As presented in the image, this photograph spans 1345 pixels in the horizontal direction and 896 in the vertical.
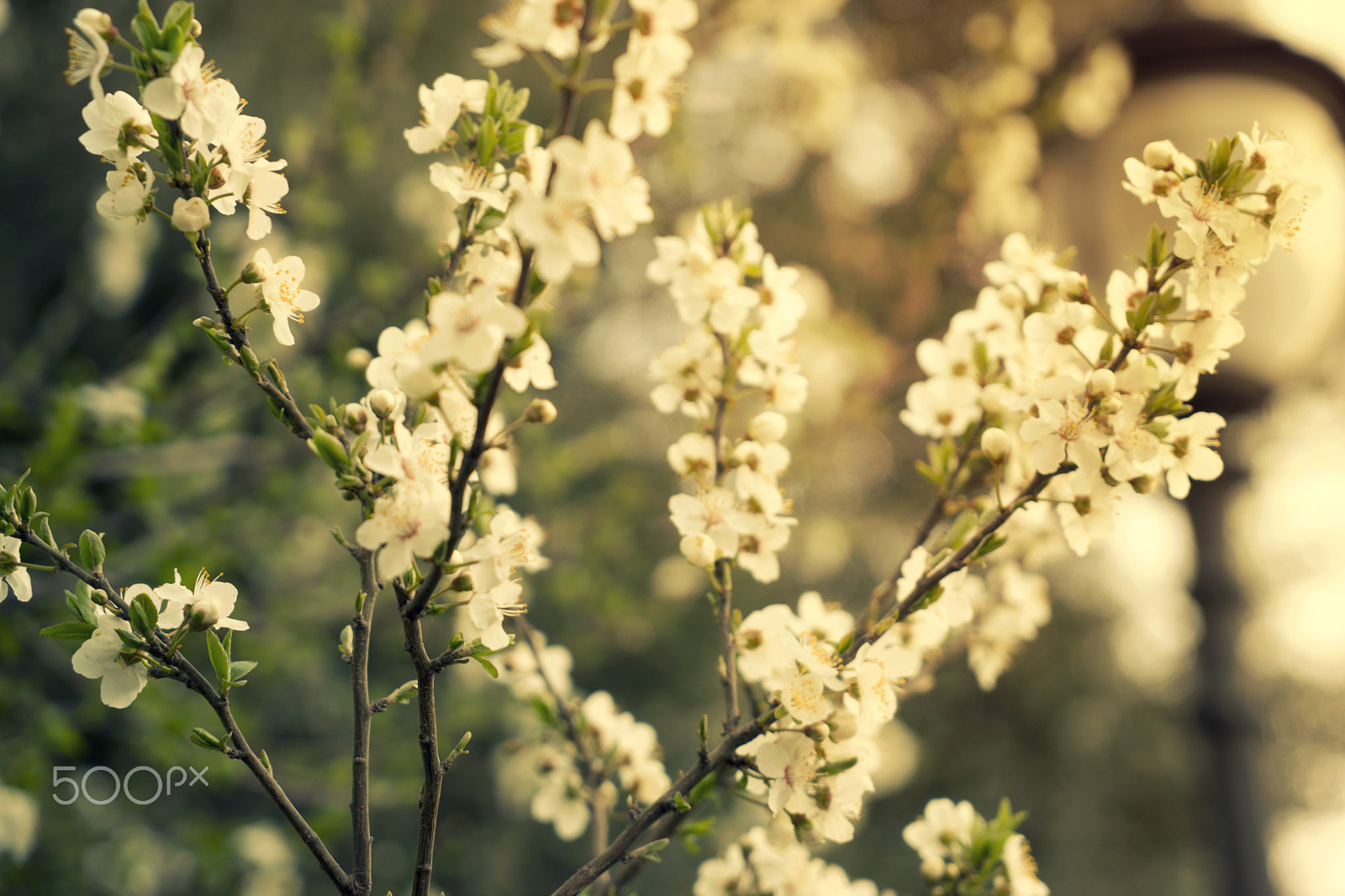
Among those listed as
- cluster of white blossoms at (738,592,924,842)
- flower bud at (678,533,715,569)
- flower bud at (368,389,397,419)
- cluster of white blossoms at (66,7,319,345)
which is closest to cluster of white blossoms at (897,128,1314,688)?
cluster of white blossoms at (738,592,924,842)

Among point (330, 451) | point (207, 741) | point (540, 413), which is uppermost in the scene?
point (540, 413)

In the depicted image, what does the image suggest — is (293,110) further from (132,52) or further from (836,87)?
(132,52)

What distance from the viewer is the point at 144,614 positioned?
2.52ft

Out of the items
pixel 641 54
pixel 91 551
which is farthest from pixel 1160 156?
pixel 91 551

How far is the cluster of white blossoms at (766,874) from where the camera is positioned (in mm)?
1164

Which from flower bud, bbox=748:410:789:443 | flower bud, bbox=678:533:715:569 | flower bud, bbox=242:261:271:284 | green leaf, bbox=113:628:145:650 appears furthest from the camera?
flower bud, bbox=748:410:789:443

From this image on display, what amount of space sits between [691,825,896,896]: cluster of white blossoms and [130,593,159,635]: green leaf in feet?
2.71

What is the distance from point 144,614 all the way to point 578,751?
2.43 feet

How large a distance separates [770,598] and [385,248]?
311 centimetres

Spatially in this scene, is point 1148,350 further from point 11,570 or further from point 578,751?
point 11,570

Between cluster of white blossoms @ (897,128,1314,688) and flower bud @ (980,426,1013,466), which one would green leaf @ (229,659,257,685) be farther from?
flower bud @ (980,426,1013,466)

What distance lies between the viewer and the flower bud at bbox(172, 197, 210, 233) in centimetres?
77

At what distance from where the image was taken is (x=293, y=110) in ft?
11.9

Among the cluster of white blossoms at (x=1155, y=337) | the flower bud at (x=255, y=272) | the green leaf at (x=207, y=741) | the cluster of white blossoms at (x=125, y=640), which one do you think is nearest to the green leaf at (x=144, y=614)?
the cluster of white blossoms at (x=125, y=640)
